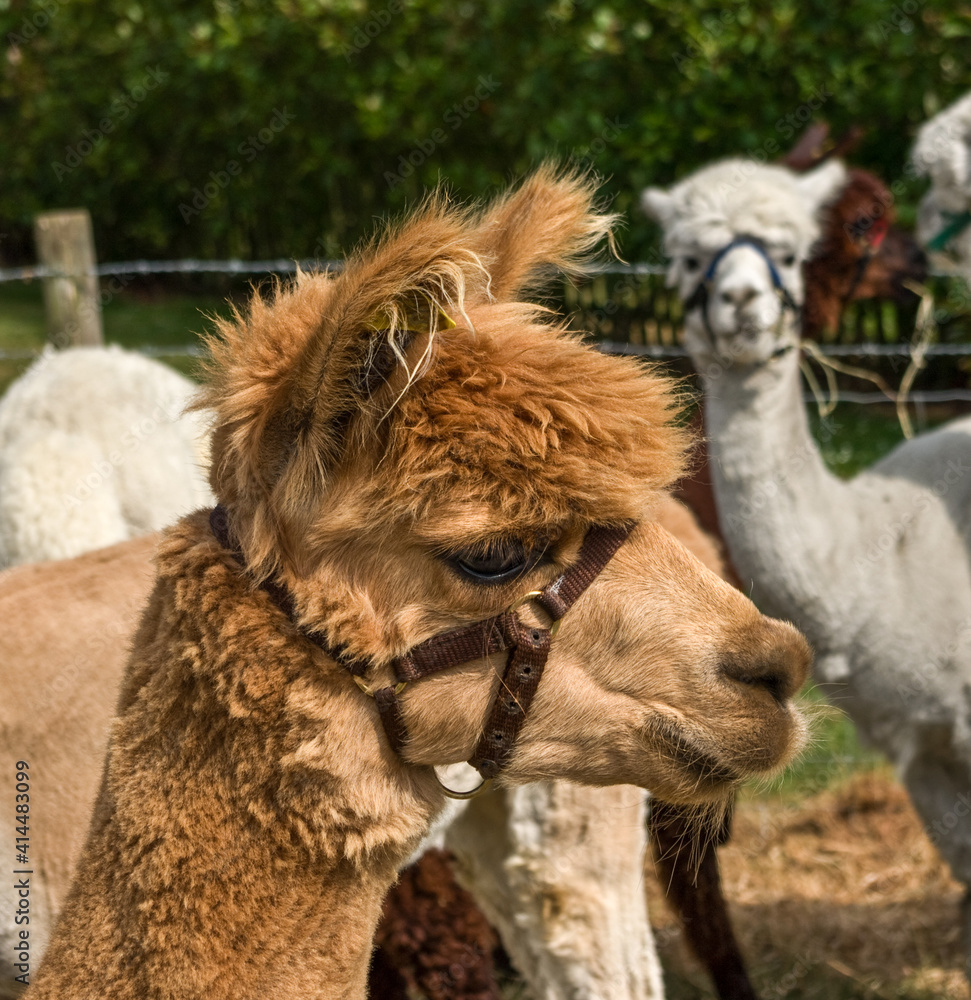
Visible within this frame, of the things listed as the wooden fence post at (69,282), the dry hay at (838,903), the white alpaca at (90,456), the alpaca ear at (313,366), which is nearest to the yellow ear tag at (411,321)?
the alpaca ear at (313,366)

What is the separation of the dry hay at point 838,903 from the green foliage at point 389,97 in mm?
4503

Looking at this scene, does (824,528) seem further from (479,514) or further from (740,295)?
(479,514)

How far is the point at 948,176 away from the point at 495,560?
109 inches

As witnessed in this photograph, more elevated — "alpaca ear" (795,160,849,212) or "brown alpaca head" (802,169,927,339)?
"alpaca ear" (795,160,849,212)

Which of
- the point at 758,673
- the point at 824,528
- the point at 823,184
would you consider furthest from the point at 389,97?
the point at 758,673

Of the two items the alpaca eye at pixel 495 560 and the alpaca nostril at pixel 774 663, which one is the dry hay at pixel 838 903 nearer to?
the alpaca nostril at pixel 774 663

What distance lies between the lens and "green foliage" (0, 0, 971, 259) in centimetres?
743

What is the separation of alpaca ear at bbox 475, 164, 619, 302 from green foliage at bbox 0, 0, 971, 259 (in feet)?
19.1

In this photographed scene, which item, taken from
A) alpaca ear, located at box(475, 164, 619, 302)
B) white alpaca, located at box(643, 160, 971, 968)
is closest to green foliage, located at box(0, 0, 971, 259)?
white alpaca, located at box(643, 160, 971, 968)

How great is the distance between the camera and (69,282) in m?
5.08

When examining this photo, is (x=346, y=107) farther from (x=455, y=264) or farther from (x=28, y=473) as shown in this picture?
(x=455, y=264)

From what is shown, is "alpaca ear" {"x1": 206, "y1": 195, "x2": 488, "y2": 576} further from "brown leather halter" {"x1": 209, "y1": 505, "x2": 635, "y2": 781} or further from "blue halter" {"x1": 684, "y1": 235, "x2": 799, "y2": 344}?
"blue halter" {"x1": 684, "y1": 235, "x2": 799, "y2": 344}

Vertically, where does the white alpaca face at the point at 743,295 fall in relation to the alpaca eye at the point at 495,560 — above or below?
above

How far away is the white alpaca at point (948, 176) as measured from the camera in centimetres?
354
